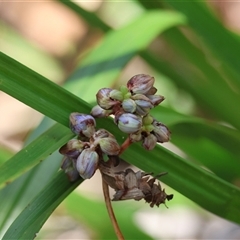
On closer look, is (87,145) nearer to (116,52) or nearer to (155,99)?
(155,99)

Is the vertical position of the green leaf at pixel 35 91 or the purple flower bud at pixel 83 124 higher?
the green leaf at pixel 35 91

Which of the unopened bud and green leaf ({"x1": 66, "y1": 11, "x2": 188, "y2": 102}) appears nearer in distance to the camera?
the unopened bud

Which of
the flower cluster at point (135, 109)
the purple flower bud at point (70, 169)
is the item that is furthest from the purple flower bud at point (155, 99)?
the purple flower bud at point (70, 169)

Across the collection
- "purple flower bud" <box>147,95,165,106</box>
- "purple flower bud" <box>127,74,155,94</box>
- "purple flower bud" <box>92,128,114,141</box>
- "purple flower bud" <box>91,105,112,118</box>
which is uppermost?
"purple flower bud" <box>127,74,155,94</box>

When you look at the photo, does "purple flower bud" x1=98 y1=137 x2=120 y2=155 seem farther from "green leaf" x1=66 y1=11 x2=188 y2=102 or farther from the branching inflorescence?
"green leaf" x1=66 y1=11 x2=188 y2=102

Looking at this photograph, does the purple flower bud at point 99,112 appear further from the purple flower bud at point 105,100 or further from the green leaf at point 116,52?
the green leaf at point 116,52

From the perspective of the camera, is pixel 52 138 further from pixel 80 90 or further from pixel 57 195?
pixel 80 90

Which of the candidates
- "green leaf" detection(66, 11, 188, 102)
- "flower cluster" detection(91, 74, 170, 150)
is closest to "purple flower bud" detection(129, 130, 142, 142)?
"flower cluster" detection(91, 74, 170, 150)
